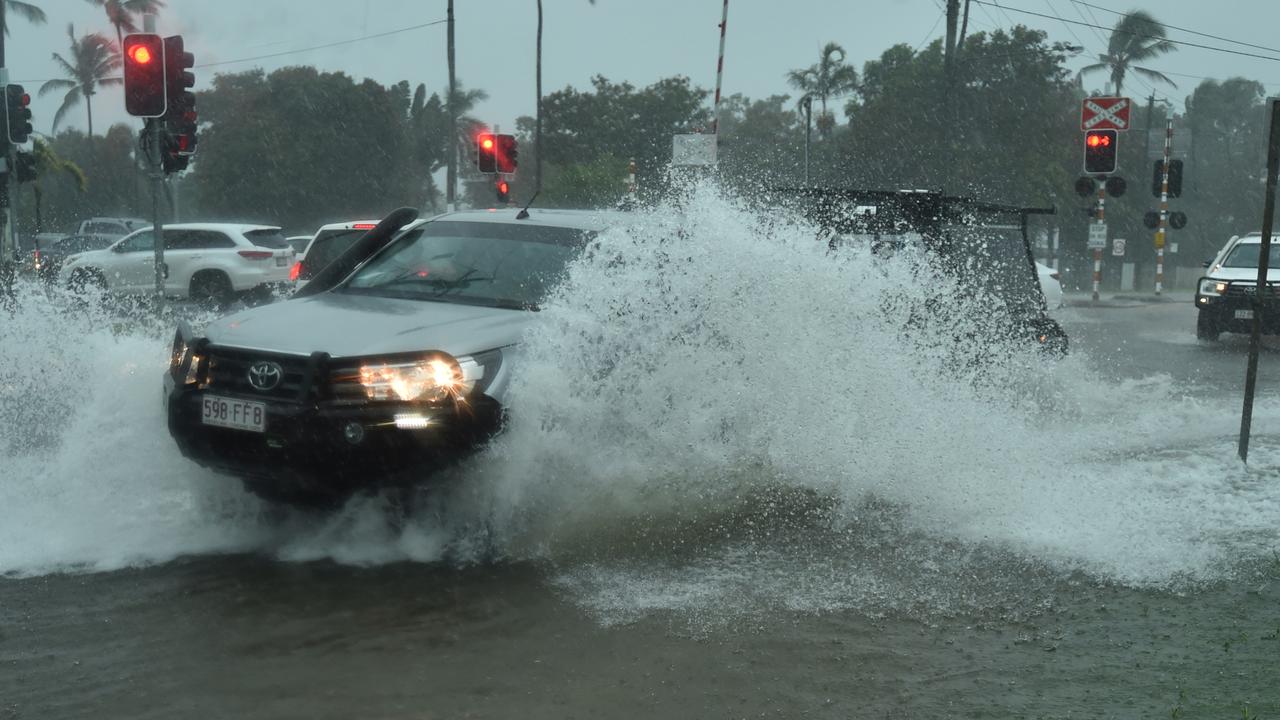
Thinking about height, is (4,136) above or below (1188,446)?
above

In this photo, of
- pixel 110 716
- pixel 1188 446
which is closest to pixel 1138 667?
Answer: pixel 110 716

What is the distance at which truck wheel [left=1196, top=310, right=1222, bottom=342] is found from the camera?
19.6m

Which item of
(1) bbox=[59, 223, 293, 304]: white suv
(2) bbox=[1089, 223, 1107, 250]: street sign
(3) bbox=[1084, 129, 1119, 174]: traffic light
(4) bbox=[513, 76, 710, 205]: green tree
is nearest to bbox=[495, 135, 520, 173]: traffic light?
(1) bbox=[59, 223, 293, 304]: white suv

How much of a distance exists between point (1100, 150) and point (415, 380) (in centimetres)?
2204

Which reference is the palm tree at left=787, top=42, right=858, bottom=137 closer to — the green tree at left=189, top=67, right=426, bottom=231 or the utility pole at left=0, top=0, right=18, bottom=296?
the green tree at left=189, top=67, right=426, bottom=231

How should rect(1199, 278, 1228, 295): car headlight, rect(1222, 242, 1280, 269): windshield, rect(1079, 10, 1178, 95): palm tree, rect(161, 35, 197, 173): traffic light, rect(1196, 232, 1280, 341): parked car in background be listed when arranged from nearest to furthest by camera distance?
rect(161, 35, 197, 173): traffic light, rect(1196, 232, 1280, 341): parked car in background, rect(1199, 278, 1228, 295): car headlight, rect(1222, 242, 1280, 269): windshield, rect(1079, 10, 1178, 95): palm tree

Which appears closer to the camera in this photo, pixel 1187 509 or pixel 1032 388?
pixel 1187 509

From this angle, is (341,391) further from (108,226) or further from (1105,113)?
(108,226)

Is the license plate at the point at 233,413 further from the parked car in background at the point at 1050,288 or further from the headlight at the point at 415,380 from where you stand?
the parked car in background at the point at 1050,288

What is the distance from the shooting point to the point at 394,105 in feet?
227

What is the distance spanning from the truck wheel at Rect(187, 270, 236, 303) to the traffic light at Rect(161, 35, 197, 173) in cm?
960

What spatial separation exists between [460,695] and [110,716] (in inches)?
39.9

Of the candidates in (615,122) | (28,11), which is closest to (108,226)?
(28,11)

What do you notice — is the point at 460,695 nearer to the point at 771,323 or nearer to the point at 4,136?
the point at 771,323
